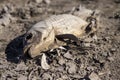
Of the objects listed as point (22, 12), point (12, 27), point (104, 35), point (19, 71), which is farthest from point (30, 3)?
point (19, 71)

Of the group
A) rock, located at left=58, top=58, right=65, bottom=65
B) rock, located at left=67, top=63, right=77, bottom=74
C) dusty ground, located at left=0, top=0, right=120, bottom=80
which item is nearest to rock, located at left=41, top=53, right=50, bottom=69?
dusty ground, located at left=0, top=0, right=120, bottom=80

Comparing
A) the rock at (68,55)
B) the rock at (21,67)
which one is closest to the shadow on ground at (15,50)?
the rock at (21,67)

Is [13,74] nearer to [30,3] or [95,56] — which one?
[95,56]

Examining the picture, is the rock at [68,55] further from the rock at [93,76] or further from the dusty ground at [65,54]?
the rock at [93,76]

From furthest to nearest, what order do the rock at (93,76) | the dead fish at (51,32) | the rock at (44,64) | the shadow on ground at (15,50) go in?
the shadow on ground at (15,50) < the dead fish at (51,32) < the rock at (44,64) < the rock at (93,76)

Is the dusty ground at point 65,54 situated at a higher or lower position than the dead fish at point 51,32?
lower
